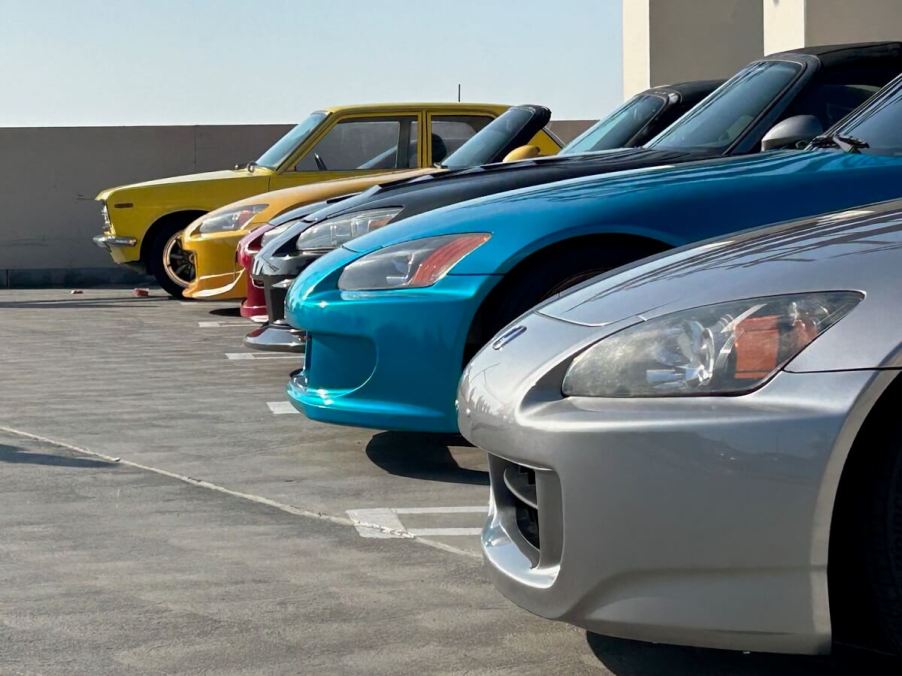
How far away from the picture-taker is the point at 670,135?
276 inches

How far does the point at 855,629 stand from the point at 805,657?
50 cm

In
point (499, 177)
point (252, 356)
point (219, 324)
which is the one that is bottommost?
point (219, 324)

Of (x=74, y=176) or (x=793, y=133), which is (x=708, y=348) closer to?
(x=793, y=133)

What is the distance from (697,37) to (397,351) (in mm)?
12930

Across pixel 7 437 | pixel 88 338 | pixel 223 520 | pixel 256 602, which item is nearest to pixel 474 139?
pixel 88 338

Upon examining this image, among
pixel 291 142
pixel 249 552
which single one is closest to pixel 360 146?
pixel 291 142

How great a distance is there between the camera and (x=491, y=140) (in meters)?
10.2

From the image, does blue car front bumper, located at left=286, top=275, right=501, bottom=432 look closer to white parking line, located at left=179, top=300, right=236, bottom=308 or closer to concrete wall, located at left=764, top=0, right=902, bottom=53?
white parking line, located at left=179, top=300, right=236, bottom=308

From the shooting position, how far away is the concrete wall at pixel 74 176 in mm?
16344

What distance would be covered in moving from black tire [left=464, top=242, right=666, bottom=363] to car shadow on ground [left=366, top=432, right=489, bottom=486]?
54 centimetres

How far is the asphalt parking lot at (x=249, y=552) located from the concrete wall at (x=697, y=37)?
35.0 ft

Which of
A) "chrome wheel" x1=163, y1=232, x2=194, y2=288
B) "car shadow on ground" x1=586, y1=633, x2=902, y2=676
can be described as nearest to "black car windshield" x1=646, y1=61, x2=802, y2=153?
"car shadow on ground" x1=586, y1=633, x2=902, y2=676

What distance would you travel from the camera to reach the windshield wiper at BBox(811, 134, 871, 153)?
5.15 meters

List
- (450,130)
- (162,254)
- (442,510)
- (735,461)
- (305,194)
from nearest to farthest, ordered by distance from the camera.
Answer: (735,461)
(442,510)
(305,194)
(450,130)
(162,254)
